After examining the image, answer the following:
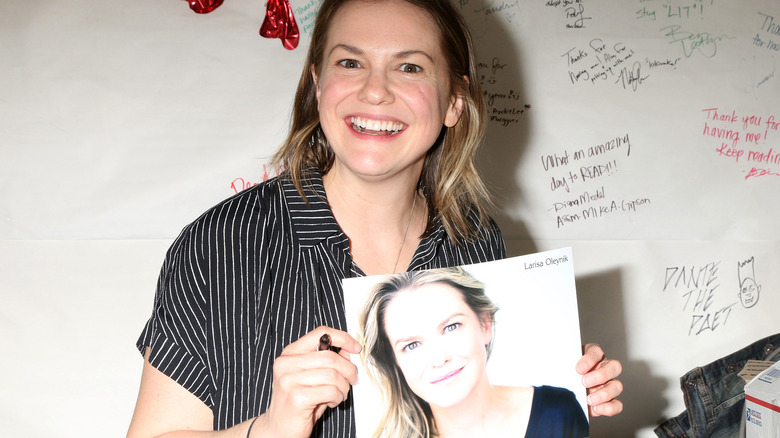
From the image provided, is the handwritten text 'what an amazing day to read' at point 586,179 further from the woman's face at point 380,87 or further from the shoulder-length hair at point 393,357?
the shoulder-length hair at point 393,357

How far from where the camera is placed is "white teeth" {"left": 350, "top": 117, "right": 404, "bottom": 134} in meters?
0.99

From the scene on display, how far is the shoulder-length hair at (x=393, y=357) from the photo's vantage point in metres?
0.85

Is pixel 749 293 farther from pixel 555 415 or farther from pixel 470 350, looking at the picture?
pixel 470 350

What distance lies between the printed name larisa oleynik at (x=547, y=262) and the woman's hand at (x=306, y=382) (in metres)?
0.28

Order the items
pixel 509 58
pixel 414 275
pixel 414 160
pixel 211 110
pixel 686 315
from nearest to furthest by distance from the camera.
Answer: pixel 414 275 → pixel 414 160 → pixel 211 110 → pixel 509 58 → pixel 686 315

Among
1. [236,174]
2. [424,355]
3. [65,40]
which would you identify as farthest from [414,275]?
[65,40]

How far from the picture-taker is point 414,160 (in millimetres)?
A: 1057

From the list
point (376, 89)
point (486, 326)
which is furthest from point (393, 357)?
point (376, 89)

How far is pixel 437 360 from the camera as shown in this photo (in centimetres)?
88

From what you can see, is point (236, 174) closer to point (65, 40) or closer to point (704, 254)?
point (65, 40)

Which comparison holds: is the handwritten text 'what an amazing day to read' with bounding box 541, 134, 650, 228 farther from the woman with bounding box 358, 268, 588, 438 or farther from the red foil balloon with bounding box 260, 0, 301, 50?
the woman with bounding box 358, 268, 588, 438

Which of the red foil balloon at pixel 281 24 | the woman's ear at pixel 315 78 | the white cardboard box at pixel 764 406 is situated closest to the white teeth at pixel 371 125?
the woman's ear at pixel 315 78

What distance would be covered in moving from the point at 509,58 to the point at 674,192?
2.06 ft
